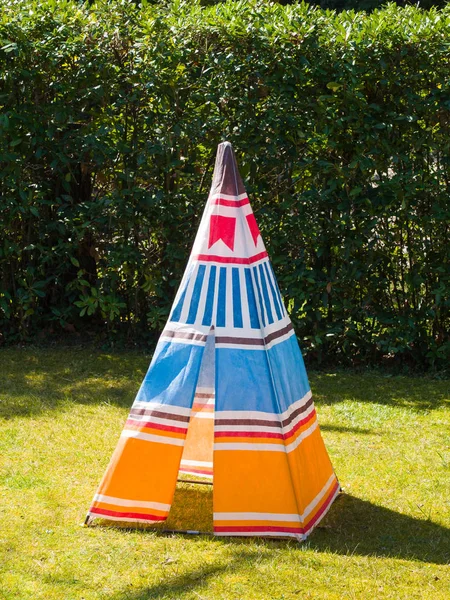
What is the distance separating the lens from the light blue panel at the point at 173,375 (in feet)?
14.5

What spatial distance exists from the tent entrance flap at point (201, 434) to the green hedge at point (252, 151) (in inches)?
102

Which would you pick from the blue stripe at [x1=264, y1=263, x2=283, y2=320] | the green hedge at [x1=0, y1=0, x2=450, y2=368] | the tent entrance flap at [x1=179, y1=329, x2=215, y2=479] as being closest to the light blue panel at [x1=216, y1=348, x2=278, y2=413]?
the blue stripe at [x1=264, y1=263, x2=283, y2=320]

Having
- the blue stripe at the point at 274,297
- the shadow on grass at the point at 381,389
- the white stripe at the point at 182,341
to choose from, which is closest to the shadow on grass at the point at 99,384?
the shadow on grass at the point at 381,389

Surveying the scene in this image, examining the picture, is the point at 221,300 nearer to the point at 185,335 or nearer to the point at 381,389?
the point at 185,335

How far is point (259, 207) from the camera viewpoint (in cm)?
788

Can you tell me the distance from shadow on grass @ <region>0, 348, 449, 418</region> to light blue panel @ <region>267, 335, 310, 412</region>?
66.1 inches

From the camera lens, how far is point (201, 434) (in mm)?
5309

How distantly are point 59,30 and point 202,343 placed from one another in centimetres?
443

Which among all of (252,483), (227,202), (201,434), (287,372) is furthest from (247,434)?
(227,202)

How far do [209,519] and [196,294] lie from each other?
1217mm

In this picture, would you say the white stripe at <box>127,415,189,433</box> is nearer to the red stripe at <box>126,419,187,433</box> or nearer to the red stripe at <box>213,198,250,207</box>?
the red stripe at <box>126,419,187,433</box>

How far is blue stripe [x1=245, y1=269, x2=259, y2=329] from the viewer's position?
14.6ft

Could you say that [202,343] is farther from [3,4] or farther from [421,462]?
[3,4]

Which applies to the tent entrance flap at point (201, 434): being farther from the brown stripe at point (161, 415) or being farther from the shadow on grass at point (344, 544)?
the brown stripe at point (161, 415)
